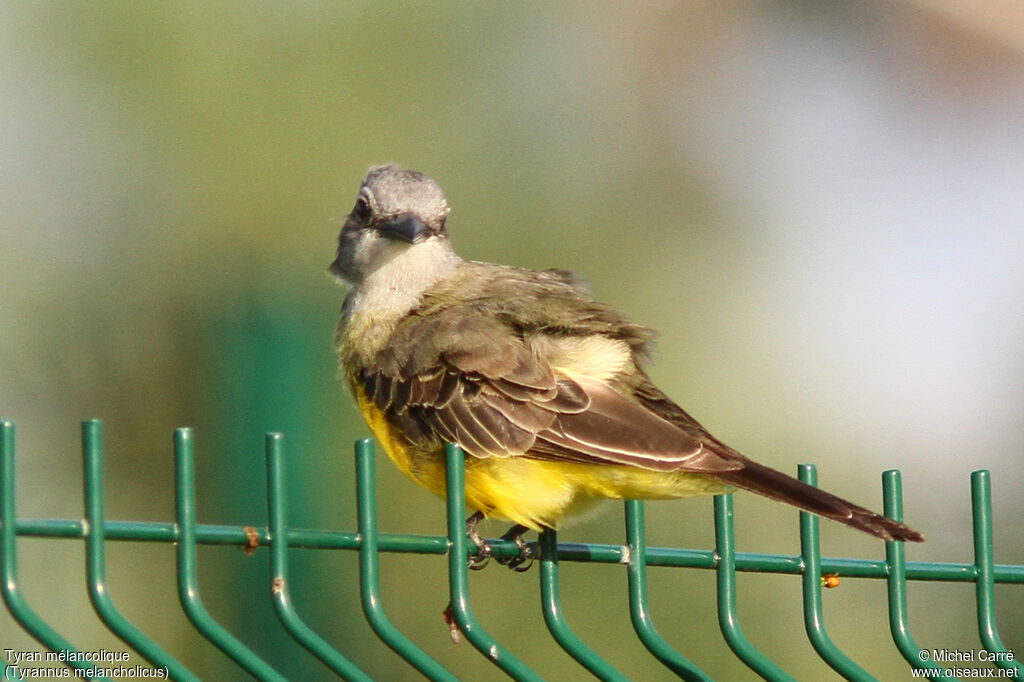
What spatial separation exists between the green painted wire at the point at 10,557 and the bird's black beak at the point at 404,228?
2.97 metres

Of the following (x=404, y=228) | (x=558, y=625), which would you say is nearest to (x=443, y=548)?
(x=558, y=625)

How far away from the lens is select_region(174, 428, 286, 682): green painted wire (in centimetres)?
290

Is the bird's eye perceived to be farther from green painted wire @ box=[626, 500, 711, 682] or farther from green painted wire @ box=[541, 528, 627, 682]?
green painted wire @ box=[626, 500, 711, 682]

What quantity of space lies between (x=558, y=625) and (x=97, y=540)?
108cm

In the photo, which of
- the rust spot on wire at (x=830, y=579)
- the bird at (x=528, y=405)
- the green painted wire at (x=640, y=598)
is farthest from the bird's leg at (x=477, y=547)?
the rust spot on wire at (x=830, y=579)

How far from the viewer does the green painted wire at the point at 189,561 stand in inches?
114

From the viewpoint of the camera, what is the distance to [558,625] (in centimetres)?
340

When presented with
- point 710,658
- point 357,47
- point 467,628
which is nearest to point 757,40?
point 357,47

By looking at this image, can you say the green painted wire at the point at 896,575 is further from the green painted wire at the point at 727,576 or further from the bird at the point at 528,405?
the green painted wire at the point at 727,576

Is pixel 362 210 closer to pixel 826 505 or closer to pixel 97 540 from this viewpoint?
pixel 826 505

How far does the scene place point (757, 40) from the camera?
61.1 ft

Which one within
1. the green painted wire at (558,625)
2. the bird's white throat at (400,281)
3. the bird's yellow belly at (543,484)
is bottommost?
the green painted wire at (558,625)

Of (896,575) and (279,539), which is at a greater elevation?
(279,539)

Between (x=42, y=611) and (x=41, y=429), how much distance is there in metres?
2.91
